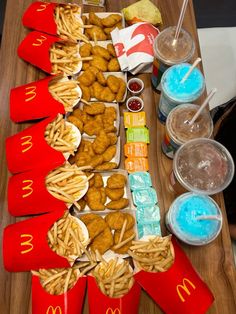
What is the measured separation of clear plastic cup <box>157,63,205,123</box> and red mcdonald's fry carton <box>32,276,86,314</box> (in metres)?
0.69

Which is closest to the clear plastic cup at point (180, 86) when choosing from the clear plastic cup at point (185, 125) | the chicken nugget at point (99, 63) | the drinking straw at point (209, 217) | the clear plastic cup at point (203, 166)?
the clear plastic cup at point (185, 125)

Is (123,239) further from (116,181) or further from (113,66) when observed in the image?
(113,66)

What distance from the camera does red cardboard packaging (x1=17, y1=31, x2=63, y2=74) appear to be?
127 cm

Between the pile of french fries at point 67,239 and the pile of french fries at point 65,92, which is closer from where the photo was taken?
the pile of french fries at point 67,239

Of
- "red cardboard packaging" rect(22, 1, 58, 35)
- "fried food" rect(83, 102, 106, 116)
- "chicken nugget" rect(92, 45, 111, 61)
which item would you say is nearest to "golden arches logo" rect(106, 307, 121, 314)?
"fried food" rect(83, 102, 106, 116)

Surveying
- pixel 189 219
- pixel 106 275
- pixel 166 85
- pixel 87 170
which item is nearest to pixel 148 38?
pixel 166 85

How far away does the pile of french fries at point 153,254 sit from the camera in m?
0.98

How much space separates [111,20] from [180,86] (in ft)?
1.64

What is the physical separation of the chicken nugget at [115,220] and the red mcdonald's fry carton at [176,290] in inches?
6.7

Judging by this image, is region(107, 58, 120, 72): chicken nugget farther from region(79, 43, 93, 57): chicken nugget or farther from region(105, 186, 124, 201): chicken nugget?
region(105, 186, 124, 201): chicken nugget

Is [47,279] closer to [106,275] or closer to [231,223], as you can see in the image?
[106,275]

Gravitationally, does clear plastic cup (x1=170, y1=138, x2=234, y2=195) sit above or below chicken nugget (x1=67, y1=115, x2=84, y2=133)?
below

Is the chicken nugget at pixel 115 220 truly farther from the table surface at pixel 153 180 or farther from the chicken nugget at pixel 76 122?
the chicken nugget at pixel 76 122

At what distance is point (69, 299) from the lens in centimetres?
95
